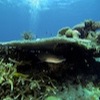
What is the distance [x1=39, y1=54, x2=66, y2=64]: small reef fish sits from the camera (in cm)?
338

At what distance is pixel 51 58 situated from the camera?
3.43 meters

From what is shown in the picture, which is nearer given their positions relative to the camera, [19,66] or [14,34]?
[19,66]

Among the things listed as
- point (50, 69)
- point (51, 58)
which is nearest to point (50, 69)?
point (50, 69)

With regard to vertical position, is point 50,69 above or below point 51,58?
below

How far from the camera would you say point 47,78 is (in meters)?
3.48

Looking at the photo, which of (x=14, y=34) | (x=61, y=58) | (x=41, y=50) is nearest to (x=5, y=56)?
(x=41, y=50)

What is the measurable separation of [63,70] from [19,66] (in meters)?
0.66

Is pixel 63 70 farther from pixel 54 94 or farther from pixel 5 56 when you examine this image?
pixel 5 56

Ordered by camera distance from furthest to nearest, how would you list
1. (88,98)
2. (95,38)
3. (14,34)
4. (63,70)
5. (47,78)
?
(14,34)
(95,38)
(63,70)
(47,78)
(88,98)

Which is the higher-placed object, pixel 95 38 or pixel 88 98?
pixel 95 38

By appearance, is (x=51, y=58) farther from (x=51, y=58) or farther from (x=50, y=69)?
(x=50, y=69)

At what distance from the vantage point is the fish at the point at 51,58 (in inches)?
133

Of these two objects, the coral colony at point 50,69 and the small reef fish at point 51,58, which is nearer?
the coral colony at point 50,69

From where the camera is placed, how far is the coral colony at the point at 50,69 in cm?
324
